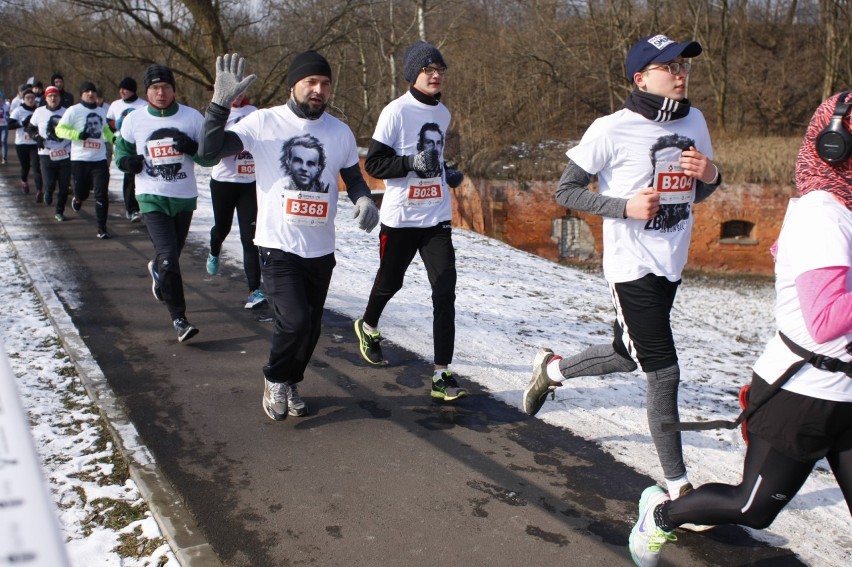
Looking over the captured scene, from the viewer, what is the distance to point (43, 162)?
43.9 ft

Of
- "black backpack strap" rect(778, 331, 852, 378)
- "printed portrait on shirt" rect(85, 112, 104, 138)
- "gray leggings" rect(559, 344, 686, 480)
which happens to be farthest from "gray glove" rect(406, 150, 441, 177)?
"printed portrait on shirt" rect(85, 112, 104, 138)

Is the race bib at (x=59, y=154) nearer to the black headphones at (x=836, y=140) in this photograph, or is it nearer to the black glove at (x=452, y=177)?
the black glove at (x=452, y=177)

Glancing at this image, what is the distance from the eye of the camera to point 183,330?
21.1 feet

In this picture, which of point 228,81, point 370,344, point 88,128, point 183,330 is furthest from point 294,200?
point 88,128

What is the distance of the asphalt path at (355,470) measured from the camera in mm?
3537

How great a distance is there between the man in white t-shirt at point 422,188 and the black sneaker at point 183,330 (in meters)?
1.84

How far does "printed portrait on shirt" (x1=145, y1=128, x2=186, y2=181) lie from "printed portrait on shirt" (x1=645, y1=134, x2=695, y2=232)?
4.11m

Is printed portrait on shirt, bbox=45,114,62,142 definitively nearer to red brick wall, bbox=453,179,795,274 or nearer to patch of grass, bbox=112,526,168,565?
red brick wall, bbox=453,179,795,274

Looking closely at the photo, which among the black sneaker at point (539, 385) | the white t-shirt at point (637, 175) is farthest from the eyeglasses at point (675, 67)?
the black sneaker at point (539, 385)

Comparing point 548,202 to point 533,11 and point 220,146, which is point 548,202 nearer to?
point 533,11

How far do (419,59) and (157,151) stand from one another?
2.51 metres

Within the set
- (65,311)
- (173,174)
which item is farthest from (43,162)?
(173,174)

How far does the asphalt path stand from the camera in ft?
11.6

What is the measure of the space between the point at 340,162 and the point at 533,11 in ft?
72.9
